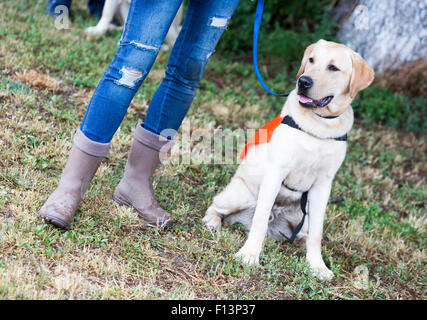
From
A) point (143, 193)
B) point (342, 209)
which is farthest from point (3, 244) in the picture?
point (342, 209)

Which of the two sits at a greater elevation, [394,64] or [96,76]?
[394,64]

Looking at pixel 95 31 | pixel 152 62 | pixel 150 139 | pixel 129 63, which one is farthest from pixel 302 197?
pixel 95 31

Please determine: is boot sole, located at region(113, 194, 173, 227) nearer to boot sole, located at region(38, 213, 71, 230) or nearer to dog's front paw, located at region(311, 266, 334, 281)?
boot sole, located at region(38, 213, 71, 230)

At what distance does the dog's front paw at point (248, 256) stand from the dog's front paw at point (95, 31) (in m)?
3.83

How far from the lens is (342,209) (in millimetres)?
3994

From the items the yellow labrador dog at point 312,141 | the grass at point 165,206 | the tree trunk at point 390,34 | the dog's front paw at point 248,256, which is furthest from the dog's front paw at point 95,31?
the dog's front paw at point 248,256

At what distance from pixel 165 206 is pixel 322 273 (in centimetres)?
110

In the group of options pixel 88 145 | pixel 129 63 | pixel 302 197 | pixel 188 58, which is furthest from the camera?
pixel 302 197

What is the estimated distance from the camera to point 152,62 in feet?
8.38

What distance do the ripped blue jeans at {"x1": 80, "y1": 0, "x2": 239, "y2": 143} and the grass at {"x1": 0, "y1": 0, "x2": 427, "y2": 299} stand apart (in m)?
0.60

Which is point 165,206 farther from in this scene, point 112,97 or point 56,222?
point 112,97

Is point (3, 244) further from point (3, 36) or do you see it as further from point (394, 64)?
point (394, 64)
